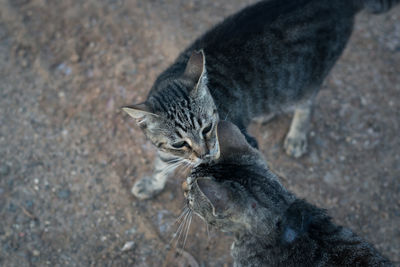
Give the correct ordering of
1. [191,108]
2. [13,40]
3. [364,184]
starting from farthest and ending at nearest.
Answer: [13,40], [364,184], [191,108]

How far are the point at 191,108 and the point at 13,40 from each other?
9.59 feet

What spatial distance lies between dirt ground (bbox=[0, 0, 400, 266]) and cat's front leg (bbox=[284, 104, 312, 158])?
0.10 m

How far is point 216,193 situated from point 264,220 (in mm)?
414

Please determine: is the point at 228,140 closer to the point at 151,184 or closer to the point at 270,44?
the point at 270,44

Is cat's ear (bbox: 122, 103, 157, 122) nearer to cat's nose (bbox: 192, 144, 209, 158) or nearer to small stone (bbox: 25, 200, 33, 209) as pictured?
cat's nose (bbox: 192, 144, 209, 158)

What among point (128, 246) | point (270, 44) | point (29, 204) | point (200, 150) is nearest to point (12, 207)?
point (29, 204)

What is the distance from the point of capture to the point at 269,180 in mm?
Result: 2322

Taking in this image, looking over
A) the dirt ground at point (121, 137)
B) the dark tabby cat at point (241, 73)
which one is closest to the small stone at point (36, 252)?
the dirt ground at point (121, 137)

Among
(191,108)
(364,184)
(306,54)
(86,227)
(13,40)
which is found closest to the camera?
(191,108)

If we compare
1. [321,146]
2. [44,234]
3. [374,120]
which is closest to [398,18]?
[374,120]

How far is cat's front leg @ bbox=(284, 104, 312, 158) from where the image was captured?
368cm

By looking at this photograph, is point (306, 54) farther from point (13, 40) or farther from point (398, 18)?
point (13, 40)

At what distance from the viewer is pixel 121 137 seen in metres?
3.76

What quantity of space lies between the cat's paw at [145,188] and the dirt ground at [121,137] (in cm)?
8
